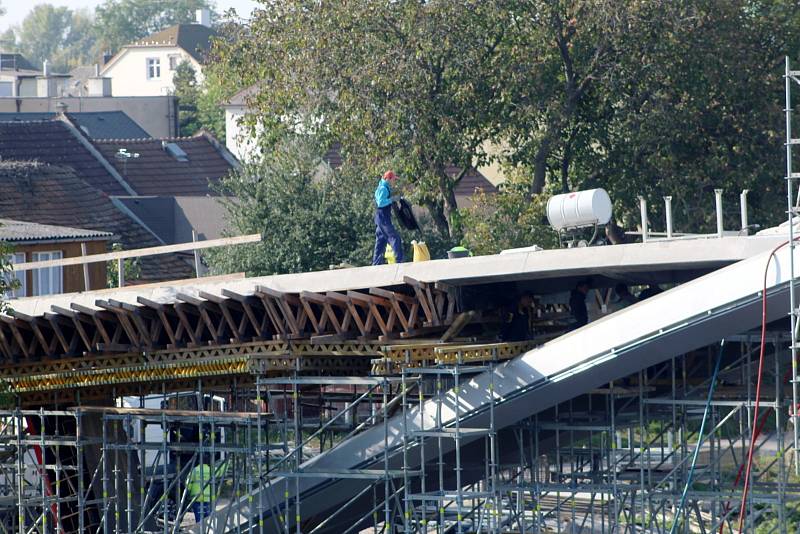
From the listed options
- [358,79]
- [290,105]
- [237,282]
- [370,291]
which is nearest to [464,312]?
[370,291]

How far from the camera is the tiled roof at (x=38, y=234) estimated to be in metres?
42.5

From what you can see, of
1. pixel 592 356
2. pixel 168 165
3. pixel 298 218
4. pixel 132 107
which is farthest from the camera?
pixel 132 107

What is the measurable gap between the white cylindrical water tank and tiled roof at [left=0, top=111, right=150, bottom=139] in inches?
1845

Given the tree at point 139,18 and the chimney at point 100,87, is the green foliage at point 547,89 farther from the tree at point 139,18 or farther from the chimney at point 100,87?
the tree at point 139,18

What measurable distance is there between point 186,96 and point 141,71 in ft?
52.4

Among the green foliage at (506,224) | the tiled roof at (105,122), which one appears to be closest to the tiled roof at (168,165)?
the tiled roof at (105,122)

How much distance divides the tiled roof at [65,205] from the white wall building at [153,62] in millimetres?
74299

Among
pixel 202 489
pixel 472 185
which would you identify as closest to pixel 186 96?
pixel 472 185

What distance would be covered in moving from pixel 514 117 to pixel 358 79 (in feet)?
14.7

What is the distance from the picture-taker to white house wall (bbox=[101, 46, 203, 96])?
12765cm

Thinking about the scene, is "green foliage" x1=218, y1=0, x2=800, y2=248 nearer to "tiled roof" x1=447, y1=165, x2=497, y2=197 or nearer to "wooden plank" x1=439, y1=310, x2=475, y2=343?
"tiled roof" x1=447, y1=165, x2=497, y2=197

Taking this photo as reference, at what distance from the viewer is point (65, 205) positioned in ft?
169

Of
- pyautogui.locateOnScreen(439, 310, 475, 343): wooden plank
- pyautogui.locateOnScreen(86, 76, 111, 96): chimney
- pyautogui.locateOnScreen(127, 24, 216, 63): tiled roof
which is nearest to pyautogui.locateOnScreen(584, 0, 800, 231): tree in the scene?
pyautogui.locateOnScreen(439, 310, 475, 343): wooden plank

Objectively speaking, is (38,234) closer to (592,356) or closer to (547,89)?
(547,89)
